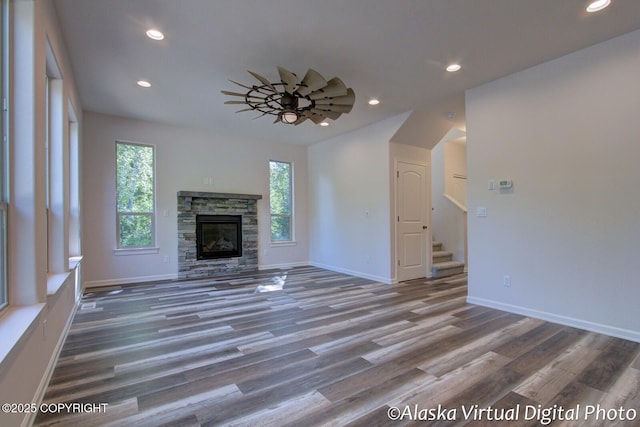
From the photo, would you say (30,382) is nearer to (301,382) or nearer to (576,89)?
(301,382)

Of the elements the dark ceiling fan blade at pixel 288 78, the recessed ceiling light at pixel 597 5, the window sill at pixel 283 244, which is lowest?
the window sill at pixel 283 244

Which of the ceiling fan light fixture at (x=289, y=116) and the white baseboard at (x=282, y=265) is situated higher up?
the ceiling fan light fixture at (x=289, y=116)

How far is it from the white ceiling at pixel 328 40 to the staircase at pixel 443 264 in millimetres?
3084

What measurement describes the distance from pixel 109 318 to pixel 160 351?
1.34 meters

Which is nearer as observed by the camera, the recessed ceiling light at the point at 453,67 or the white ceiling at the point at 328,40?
the white ceiling at the point at 328,40

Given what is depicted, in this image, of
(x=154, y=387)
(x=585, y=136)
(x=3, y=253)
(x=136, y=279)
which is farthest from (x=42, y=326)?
(x=585, y=136)

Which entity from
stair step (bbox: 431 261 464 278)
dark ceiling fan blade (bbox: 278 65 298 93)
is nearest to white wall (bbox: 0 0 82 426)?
dark ceiling fan blade (bbox: 278 65 298 93)

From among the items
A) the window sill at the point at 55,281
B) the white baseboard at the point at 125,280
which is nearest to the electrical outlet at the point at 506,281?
the window sill at the point at 55,281

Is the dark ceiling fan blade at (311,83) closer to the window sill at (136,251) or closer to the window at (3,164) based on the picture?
the window at (3,164)

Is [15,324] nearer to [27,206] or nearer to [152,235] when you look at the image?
[27,206]

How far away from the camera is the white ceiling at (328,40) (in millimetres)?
2592

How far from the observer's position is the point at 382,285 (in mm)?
5262

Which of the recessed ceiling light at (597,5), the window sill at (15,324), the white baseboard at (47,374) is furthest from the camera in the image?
the recessed ceiling light at (597,5)

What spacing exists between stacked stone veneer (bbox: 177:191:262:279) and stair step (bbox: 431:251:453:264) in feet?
12.2
